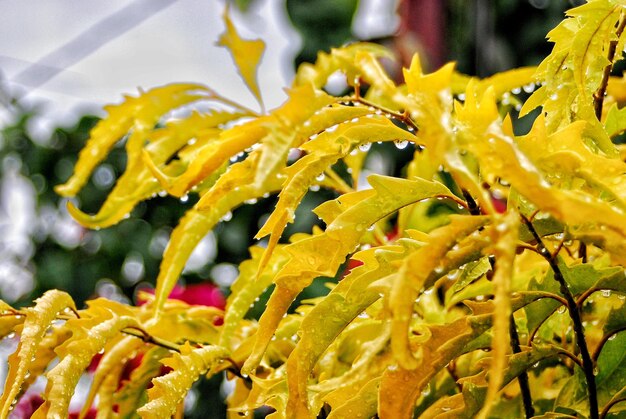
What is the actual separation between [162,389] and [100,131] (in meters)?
0.27

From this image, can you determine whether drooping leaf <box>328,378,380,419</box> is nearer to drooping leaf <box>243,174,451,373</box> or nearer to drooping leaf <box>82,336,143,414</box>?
Answer: drooping leaf <box>243,174,451,373</box>

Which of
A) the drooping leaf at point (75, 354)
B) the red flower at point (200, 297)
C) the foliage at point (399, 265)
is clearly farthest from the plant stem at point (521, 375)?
the red flower at point (200, 297)

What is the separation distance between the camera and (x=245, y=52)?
2.30ft

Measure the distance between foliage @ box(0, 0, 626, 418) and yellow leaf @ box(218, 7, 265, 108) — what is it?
0.09 m

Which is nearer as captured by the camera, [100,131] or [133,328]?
[133,328]

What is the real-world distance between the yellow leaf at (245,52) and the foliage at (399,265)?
0.09 metres

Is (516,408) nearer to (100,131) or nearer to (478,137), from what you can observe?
(478,137)

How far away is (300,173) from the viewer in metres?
0.40

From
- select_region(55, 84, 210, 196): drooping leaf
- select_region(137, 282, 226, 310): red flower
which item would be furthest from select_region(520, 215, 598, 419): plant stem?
select_region(137, 282, 226, 310): red flower

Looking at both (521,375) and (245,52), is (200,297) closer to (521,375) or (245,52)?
(245,52)

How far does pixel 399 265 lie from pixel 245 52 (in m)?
0.37

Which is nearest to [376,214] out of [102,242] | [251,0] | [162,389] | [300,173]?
[300,173]

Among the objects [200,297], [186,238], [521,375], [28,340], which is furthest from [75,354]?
[200,297]

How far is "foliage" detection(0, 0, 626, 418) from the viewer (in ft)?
1.08
